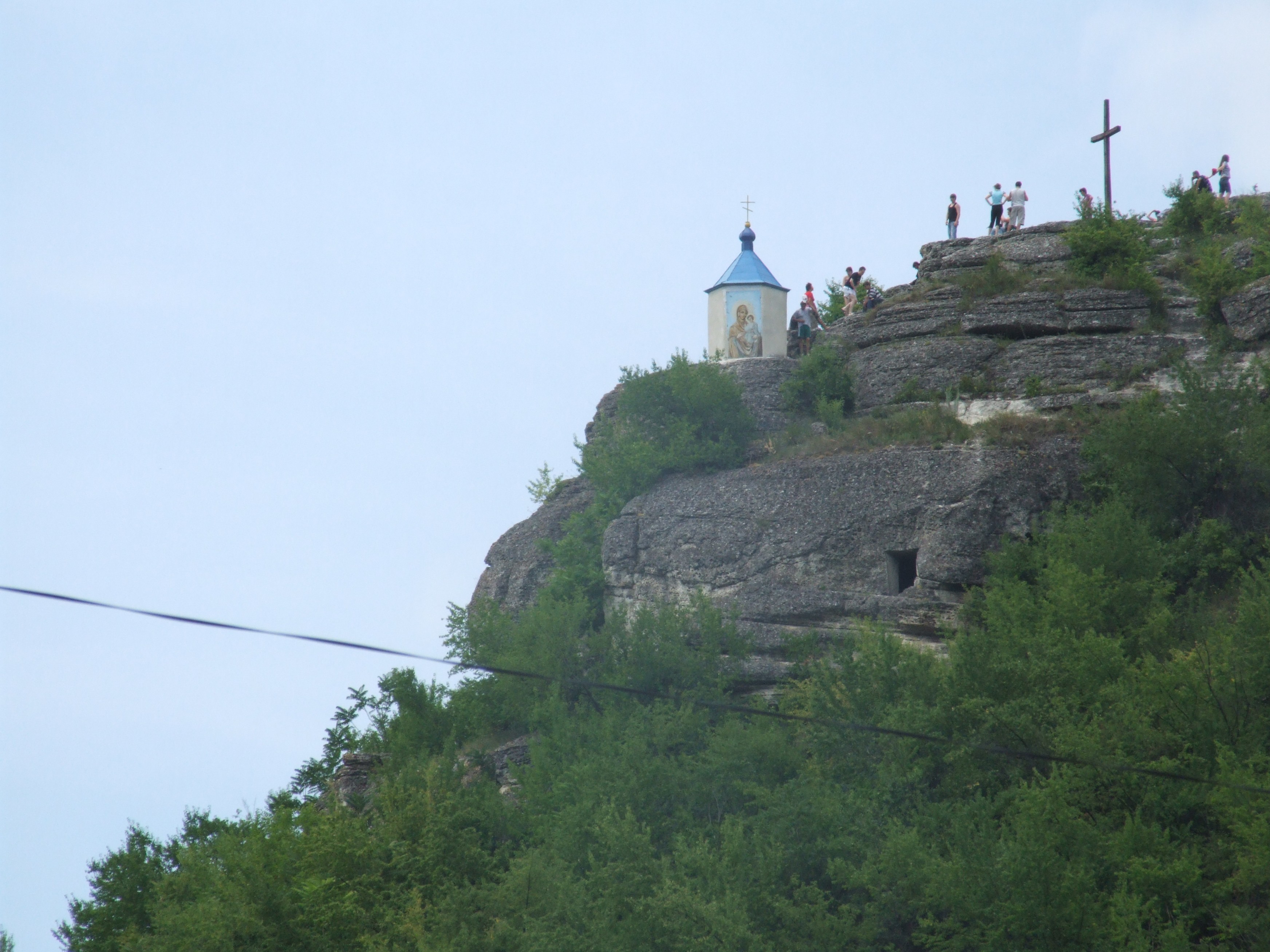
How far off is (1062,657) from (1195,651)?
2752 millimetres

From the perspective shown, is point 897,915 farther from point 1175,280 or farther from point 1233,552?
point 1175,280

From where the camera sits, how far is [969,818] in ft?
81.6

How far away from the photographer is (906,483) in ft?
111

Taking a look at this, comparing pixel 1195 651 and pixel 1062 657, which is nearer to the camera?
pixel 1195 651

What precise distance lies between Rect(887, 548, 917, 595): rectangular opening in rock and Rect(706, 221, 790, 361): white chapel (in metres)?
10.0

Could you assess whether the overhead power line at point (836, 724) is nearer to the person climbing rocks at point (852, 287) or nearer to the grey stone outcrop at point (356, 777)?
the grey stone outcrop at point (356, 777)

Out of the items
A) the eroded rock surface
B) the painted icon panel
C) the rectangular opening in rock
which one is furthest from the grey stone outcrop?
the painted icon panel

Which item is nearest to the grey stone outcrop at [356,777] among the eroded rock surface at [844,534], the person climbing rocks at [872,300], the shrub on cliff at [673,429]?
the eroded rock surface at [844,534]

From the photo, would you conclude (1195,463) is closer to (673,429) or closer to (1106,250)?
(1106,250)

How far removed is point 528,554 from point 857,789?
15566 mm

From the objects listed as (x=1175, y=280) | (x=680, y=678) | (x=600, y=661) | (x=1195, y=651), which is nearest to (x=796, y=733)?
(x=680, y=678)

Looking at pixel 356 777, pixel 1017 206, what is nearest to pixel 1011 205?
pixel 1017 206

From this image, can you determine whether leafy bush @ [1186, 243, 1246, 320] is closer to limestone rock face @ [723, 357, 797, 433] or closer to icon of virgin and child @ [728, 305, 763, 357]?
limestone rock face @ [723, 357, 797, 433]

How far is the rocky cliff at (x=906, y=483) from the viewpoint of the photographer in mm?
32938
